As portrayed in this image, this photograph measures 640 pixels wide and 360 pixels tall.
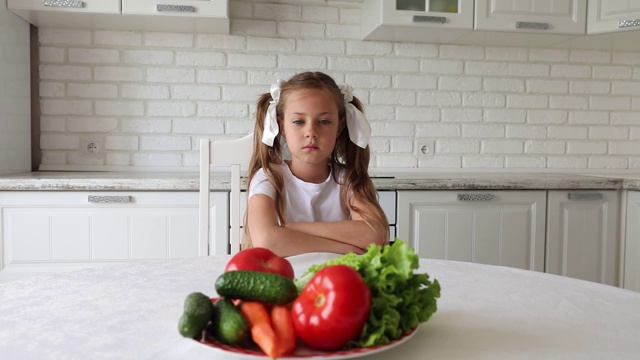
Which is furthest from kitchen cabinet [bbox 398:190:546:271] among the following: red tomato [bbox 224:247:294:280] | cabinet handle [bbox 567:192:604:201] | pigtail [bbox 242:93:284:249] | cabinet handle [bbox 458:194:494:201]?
red tomato [bbox 224:247:294:280]

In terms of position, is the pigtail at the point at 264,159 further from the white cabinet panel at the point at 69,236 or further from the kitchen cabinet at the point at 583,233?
the kitchen cabinet at the point at 583,233

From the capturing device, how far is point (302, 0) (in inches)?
110

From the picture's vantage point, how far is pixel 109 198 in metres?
2.17

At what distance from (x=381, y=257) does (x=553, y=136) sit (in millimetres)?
2651

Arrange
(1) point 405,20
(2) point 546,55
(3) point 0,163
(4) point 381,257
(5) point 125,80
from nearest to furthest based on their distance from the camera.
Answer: (4) point 381,257, (3) point 0,163, (1) point 405,20, (5) point 125,80, (2) point 546,55

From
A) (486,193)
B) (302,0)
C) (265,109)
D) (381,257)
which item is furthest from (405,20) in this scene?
(381,257)

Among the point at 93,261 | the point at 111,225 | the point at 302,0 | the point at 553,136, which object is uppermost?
the point at 302,0

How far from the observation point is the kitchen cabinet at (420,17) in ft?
8.23

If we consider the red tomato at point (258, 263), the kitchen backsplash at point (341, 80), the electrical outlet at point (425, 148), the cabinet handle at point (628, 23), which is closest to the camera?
the red tomato at point (258, 263)

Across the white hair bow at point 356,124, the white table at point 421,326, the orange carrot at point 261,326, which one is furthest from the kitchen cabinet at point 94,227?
the orange carrot at point 261,326

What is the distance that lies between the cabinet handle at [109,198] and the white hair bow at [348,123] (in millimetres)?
759

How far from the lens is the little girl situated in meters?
1.45

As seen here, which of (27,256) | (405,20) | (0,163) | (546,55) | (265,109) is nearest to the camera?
(265,109)

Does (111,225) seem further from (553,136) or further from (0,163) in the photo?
Answer: (553,136)
